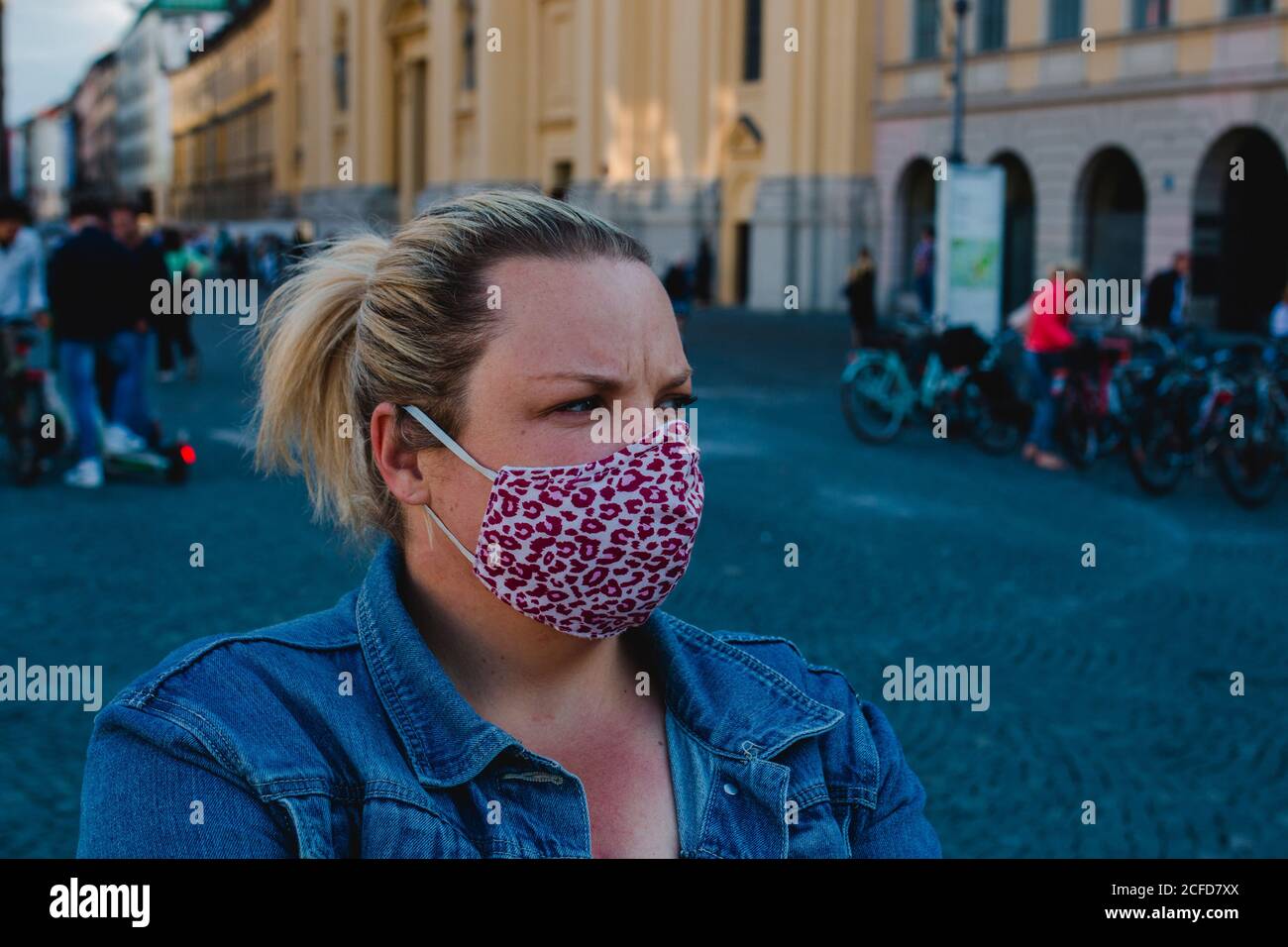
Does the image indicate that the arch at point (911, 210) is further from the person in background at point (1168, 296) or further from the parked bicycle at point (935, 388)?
the parked bicycle at point (935, 388)

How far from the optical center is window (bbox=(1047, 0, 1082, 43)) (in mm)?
32219

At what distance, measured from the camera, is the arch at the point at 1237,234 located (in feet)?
95.1

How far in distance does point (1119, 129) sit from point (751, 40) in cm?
1408

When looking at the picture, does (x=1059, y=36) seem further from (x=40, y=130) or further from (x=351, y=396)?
(x=40, y=130)

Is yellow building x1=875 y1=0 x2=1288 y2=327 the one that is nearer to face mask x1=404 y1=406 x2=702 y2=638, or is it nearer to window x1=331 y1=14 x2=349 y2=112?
face mask x1=404 y1=406 x2=702 y2=638

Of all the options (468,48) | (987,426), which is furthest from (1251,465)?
(468,48)

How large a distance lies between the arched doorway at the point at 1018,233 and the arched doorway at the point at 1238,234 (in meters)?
5.12

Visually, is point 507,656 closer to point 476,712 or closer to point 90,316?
point 476,712

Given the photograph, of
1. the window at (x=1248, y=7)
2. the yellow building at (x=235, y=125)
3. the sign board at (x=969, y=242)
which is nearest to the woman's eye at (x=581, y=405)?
the sign board at (x=969, y=242)

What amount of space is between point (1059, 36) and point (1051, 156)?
7.12ft

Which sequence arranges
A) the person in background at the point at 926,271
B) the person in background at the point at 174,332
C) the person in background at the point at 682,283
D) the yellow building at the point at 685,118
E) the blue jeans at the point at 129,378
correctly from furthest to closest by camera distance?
the yellow building at the point at 685,118 → the person in background at the point at 682,283 → the person in background at the point at 926,271 → the person in background at the point at 174,332 → the blue jeans at the point at 129,378

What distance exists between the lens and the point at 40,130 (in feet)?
564

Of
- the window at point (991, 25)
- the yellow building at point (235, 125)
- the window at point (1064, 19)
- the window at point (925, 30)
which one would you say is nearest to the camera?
the window at point (1064, 19)

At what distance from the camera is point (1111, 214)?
32.2 metres
